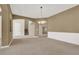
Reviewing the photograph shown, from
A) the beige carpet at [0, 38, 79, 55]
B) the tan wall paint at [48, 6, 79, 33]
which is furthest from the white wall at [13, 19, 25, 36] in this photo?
the beige carpet at [0, 38, 79, 55]

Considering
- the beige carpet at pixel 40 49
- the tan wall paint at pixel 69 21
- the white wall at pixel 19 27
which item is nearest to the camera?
the beige carpet at pixel 40 49

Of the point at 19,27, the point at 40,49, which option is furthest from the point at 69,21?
the point at 19,27

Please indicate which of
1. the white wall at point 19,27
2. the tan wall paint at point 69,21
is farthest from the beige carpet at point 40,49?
the white wall at point 19,27

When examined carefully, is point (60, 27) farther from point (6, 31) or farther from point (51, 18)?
point (6, 31)

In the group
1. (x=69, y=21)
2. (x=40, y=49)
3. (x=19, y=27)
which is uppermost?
(x=69, y=21)

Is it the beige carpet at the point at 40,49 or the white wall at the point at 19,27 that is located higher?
the white wall at the point at 19,27

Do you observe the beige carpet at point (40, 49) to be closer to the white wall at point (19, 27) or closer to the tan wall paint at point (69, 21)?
the tan wall paint at point (69, 21)

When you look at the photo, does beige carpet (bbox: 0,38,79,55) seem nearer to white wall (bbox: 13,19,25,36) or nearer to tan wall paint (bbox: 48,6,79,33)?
tan wall paint (bbox: 48,6,79,33)

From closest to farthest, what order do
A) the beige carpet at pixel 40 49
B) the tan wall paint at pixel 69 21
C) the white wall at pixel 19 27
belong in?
the beige carpet at pixel 40 49 < the tan wall paint at pixel 69 21 < the white wall at pixel 19 27

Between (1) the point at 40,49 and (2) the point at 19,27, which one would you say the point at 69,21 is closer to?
(1) the point at 40,49

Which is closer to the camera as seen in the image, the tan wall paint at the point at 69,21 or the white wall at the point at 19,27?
the tan wall paint at the point at 69,21

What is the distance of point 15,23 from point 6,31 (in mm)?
11447

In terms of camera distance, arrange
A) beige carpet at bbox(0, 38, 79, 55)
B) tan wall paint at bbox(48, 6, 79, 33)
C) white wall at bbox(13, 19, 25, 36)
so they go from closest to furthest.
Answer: beige carpet at bbox(0, 38, 79, 55)
tan wall paint at bbox(48, 6, 79, 33)
white wall at bbox(13, 19, 25, 36)
